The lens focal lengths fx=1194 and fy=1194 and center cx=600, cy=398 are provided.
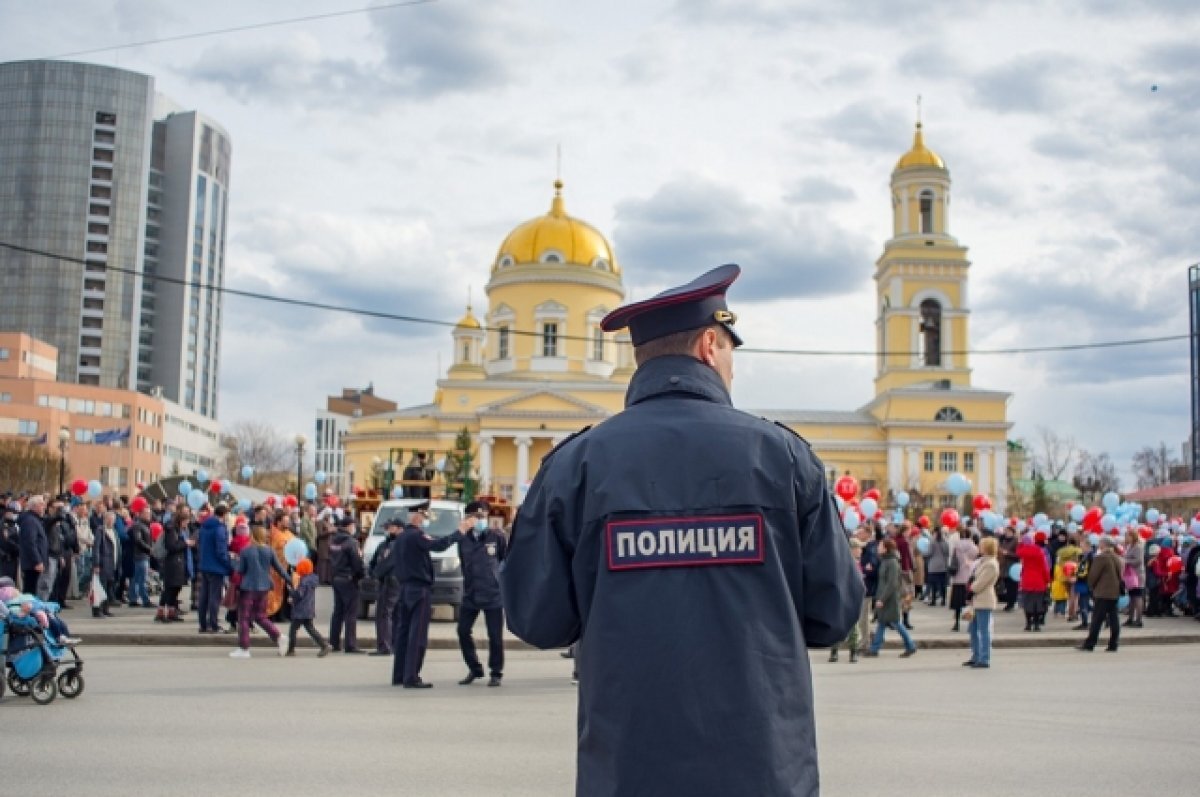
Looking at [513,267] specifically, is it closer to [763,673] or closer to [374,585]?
[374,585]

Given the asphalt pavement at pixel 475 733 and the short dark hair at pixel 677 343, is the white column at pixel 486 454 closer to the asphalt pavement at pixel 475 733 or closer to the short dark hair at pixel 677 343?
the asphalt pavement at pixel 475 733

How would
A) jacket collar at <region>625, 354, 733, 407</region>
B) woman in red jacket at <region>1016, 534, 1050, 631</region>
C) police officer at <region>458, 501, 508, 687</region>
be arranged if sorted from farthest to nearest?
woman in red jacket at <region>1016, 534, 1050, 631</region> → police officer at <region>458, 501, 508, 687</region> → jacket collar at <region>625, 354, 733, 407</region>

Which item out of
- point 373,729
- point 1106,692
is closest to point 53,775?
point 373,729

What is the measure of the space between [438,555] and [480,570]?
663 centimetres

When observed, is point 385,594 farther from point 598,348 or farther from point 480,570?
point 598,348

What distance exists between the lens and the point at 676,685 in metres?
2.99

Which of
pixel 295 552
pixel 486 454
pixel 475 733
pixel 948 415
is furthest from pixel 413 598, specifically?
pixel 948 415

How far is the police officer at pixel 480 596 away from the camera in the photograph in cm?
1349

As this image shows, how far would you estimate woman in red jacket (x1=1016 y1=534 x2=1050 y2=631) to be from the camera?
69.8 feet

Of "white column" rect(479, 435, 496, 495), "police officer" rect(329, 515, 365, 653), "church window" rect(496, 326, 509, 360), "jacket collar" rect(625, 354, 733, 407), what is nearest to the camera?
"jacket collar" rect(625, 354, 733, 407)

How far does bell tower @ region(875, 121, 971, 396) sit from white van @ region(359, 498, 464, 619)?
61.6 m

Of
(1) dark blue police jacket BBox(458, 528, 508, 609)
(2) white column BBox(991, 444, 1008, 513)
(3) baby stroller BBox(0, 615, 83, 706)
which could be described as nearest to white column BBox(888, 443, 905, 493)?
(2) white column BBox(991, 444, 1008, 513)

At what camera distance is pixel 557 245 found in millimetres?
87812

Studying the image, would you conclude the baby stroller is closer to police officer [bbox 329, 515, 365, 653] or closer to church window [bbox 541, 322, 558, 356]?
police officer [bbox 329, 515, 365, 653]
